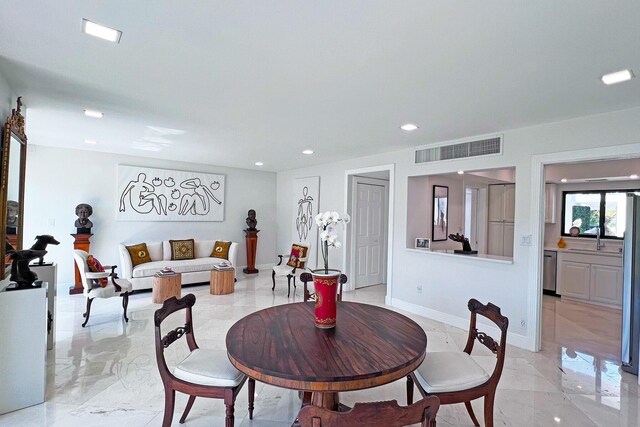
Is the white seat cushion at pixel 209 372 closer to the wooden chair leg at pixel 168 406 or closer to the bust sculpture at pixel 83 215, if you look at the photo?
the wooden chair leg at pixel 168 406

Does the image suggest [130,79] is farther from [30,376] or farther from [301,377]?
[301,377]

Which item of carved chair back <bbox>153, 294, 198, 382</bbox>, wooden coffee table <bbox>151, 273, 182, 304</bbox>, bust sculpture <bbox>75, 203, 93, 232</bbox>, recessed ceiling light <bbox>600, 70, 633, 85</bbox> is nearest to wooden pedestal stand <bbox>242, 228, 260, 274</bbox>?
wooden coffee table <bbox>151, 273, 182, 304</bbox>

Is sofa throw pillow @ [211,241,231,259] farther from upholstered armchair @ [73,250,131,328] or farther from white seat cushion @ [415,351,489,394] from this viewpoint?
white seat cushion @ [415,351,489,394]

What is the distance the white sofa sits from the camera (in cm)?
527

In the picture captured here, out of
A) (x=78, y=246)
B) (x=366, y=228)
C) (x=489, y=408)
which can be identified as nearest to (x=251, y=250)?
(x=366, y=228)

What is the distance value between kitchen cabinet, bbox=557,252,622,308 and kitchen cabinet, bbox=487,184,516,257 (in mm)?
1045

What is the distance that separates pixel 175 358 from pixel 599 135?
464 cm

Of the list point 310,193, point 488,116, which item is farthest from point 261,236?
point 488,116

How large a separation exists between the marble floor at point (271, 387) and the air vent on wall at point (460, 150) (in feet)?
7.36

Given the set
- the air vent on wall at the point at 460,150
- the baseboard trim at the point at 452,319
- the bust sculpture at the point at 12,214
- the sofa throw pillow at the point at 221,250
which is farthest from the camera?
the sofa throw pillow at the point at 221,250

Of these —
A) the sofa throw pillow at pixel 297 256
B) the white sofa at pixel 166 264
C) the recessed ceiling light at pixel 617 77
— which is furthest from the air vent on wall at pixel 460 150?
the white sofa at pixel 166 264

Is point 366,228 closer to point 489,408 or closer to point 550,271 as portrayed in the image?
point 550,271

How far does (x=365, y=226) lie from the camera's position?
6070 mm

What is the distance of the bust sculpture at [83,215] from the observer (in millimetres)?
5297
